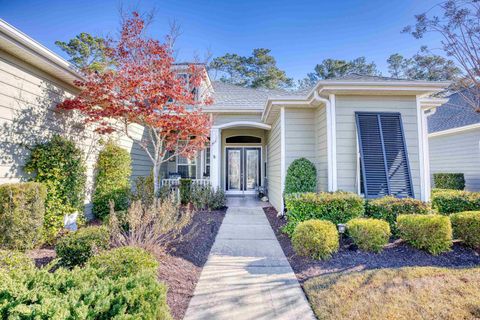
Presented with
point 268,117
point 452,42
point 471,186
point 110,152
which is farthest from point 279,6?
point 471,186

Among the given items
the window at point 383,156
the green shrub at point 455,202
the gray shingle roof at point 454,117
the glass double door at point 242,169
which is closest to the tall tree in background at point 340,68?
the gray shingle roof at point 454,117

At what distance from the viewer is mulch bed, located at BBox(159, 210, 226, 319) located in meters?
2.92

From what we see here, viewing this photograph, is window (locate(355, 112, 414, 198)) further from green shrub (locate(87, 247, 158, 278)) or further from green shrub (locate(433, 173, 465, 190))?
green shrub (locate(433, 173, 465, 190))

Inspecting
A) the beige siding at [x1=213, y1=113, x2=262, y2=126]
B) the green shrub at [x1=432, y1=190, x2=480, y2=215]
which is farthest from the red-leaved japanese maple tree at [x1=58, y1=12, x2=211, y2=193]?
the green shrub at [x1=432, y1=190, x2=480, y2=215]

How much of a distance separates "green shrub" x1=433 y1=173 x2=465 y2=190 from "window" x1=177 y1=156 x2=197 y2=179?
479 inches

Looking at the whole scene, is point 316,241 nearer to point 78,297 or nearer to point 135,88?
point 78,297

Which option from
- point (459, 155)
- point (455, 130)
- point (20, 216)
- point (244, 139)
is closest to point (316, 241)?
point (20, 216)

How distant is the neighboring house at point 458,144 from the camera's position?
10.9 meters

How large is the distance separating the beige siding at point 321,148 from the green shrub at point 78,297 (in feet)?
18.4

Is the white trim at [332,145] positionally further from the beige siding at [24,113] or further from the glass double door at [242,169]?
the beige siding at [24,113]

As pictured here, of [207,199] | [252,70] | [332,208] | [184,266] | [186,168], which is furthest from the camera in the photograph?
[252,70]

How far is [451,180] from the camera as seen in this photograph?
11.6 meters

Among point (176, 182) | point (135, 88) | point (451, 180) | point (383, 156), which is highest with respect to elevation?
point (135, 88)

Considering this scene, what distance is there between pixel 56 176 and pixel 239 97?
8428 mm
